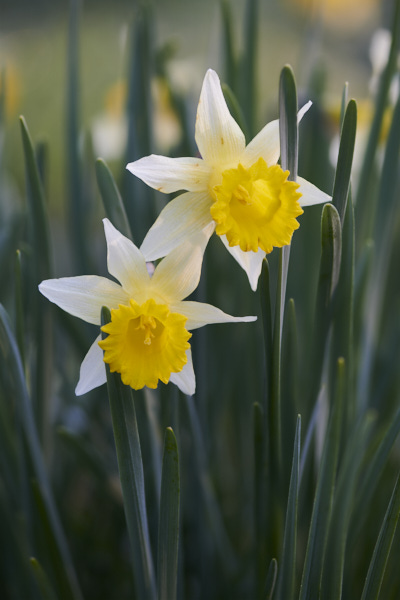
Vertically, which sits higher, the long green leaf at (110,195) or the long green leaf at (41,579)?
the long green leaf at (110,195)

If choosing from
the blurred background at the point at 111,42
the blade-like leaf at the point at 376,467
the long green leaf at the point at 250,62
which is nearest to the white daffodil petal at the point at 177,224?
the blade-like leaf at the point at 376,467

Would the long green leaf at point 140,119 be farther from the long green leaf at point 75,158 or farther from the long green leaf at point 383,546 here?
the long green leaf at point 383,546

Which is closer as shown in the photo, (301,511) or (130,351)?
(130,351)

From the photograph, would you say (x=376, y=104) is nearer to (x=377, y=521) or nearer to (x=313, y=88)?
(x=313, y=88)

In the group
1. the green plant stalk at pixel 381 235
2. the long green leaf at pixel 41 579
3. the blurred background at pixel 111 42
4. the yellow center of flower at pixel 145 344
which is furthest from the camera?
the blurred background at pixel 111 42

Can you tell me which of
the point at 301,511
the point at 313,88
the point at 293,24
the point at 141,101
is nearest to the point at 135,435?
the point at 301,511

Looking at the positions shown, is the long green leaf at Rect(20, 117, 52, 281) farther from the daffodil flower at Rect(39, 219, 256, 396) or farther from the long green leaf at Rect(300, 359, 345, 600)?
the long green leaf at Rect(300, 359, 345, 600)

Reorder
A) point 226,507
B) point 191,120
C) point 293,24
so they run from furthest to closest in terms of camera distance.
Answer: point 293,24
point 226,507
point 191,120
